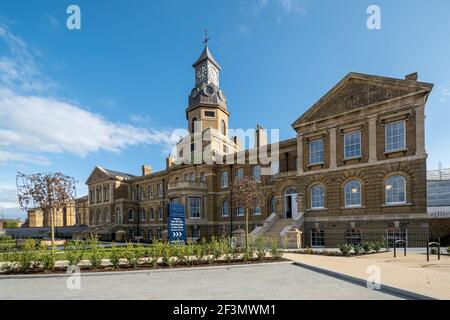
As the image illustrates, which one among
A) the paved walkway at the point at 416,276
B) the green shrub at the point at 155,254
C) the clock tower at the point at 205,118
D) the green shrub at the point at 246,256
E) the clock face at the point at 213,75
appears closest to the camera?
the paved walkway at the point at 416,276

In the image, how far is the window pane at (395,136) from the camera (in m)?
20.1

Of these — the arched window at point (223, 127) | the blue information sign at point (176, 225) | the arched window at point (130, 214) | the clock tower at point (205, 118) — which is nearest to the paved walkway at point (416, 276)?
the blue information sign at point (176, 225)

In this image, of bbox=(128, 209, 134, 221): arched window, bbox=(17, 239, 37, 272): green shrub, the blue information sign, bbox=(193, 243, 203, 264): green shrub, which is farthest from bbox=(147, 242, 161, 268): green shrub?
bbox=(128, 209, 134, 221): arched window

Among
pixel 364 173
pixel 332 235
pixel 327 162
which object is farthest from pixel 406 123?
pixel 332 235

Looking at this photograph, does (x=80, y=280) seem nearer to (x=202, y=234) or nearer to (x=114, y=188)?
(x=202, y=234)

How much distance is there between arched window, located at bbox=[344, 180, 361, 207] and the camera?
71.7 feet

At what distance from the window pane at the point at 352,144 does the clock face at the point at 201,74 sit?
2743 cm

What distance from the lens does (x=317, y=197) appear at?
2403cm

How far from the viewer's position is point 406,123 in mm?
19859

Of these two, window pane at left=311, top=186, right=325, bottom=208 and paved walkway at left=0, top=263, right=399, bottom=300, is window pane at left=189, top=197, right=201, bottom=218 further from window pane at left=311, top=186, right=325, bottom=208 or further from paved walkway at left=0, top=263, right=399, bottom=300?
paved walkway at left=0, top=263, right=399, bottom=300

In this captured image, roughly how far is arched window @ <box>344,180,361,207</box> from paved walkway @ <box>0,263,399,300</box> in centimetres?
1244

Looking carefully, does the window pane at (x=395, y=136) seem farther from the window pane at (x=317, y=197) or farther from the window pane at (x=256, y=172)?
the window pane at (x=256, y=172)
